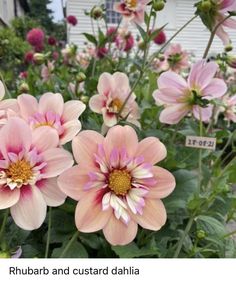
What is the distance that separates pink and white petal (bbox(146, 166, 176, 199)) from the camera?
50cm

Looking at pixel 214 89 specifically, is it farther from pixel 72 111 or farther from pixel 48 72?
pixel 48 72

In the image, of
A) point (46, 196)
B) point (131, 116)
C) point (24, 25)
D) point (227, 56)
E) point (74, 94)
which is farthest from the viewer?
point (24, 25)

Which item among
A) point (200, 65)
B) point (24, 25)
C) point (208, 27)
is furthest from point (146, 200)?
point (24, 25)

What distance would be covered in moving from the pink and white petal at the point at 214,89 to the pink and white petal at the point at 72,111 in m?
0.19

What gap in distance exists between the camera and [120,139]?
486mm

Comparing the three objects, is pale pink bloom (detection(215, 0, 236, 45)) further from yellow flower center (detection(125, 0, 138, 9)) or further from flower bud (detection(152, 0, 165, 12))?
yellow flower center (detection(125, 0, 138, 9))

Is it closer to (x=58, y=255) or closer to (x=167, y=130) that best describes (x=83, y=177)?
(x=58, y=255)

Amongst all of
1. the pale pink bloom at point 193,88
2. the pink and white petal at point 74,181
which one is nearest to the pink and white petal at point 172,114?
the pale pink bloom at point 193,88

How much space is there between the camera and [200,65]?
24.5 inches

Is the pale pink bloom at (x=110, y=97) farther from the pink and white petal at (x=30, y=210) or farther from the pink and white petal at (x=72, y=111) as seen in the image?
the pink and white petal at (x=30, y=210)

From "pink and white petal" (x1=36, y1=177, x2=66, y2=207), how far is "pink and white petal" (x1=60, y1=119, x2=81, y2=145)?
52 millimetres

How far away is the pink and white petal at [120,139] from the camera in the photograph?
0.48 meters

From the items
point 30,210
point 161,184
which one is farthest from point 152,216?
point 30,210

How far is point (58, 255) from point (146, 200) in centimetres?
18
